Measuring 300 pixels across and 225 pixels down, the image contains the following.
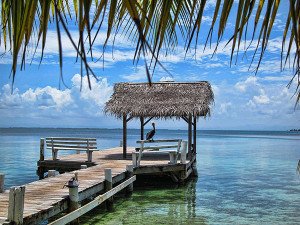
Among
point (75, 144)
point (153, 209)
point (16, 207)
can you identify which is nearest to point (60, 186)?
point (16, 207)

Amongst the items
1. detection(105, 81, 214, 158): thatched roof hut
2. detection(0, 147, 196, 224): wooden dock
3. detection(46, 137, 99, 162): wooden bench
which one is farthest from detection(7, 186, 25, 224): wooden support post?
detection(105, 81, 214, 158): thatched roof hut

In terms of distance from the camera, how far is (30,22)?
106 centimetres

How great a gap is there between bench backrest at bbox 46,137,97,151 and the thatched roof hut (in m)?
1.84

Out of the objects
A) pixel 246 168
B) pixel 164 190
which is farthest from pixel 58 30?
pixel 246 168

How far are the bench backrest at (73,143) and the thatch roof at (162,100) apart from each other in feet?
7.21

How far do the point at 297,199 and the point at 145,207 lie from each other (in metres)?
5.58

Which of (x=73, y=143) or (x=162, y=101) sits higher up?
(x=162, y=101)

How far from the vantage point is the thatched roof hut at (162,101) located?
44.6 feet

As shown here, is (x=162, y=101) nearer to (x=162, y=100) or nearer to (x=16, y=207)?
(x=162, y=100)

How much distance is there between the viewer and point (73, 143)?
1217cm

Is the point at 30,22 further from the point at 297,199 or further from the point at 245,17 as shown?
the point at 297,199

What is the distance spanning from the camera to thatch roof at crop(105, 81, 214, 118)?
13.6 metres

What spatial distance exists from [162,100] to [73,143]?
166 inches

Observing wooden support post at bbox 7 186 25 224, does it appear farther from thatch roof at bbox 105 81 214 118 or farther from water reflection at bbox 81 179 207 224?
thatch roof at bbox 105 81 214 118
